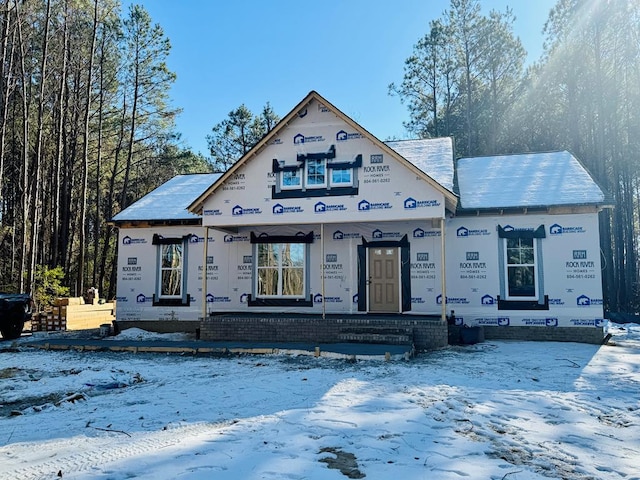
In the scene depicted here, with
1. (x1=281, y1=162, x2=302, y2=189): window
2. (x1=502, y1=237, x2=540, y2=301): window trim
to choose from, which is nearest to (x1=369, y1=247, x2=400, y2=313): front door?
(x1=502, y1=237, x2=540, y2=301): window trim

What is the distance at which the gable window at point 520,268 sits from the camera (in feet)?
40.7

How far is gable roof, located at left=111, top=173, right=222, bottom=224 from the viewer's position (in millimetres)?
14883

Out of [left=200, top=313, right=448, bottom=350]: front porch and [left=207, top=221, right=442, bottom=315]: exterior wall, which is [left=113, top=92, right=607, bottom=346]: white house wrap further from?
[left=200, top=313, right=448, bottom=350]: front porch

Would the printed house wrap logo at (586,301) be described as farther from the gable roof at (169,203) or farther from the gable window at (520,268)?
the gable roof at (169,203)

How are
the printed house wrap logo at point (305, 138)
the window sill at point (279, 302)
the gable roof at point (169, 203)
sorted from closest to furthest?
the printed house wrap logo at point (305, 138) < the window sill at point (279, 302) < the gable roof at point (169, 203)

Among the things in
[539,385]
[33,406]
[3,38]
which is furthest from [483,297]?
[3,38]

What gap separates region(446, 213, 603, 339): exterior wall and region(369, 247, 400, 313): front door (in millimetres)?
1512

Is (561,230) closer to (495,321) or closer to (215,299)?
(495,321)

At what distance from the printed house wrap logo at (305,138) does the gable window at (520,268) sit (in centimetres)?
558

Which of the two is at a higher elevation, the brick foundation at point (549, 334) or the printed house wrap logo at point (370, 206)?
the printed house wrap logo at point (370, 206)

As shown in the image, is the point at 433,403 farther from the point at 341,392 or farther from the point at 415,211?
the point at 415,211

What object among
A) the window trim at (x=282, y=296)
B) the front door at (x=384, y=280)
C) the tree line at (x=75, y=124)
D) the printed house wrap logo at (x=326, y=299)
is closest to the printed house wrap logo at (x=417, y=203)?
the front door at (x=384, y=280)

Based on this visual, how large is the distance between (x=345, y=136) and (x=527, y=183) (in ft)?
18.7

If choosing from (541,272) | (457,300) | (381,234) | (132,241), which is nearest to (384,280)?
(381,234)
